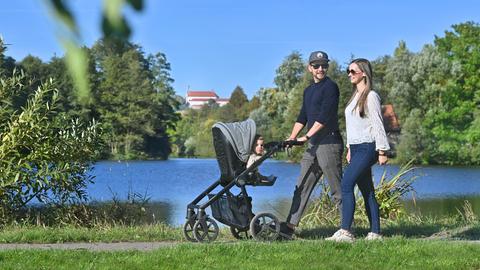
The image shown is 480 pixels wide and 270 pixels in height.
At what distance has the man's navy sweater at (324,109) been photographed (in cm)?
766

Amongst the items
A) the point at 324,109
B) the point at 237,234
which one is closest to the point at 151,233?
the point at 237,234

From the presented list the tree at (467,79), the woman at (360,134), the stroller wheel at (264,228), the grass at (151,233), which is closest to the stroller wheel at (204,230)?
the grass at (151,233)

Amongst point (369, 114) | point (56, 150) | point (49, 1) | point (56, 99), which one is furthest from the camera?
point (56, 150)

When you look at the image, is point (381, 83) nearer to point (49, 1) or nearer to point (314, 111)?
point (314, 111)

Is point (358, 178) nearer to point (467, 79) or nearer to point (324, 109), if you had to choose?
point (324, 109)

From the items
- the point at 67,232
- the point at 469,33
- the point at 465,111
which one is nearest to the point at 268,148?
the point at 67,232

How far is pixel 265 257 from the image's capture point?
237 inches

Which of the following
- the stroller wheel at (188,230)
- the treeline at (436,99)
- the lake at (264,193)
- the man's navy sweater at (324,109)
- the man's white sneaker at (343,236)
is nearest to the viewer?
the man's white sneaker at (343,236)

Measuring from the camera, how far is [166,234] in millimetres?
8172

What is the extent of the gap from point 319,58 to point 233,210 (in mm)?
1774

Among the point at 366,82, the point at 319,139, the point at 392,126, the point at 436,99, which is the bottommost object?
the point at 319,139

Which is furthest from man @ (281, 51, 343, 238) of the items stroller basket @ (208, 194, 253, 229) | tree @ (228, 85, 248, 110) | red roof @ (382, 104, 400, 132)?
tree @ (228, 85, 248, 110)

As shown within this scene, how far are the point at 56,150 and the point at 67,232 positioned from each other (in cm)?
277

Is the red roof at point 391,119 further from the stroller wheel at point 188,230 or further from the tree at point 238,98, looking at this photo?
the tree at point 238,98
